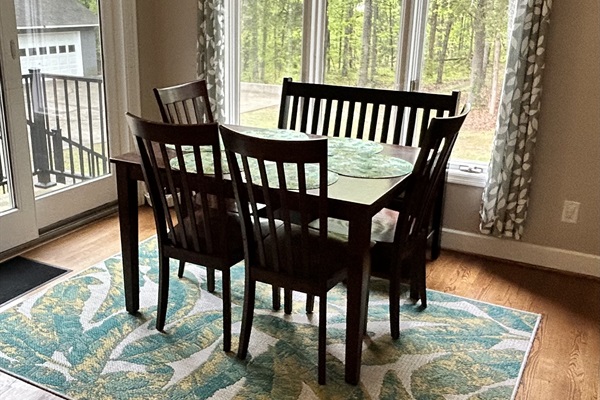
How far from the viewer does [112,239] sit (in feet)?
11.5

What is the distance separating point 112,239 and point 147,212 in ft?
1.69

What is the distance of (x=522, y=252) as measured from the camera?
10.8 ft

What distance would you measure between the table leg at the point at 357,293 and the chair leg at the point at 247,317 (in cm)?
39

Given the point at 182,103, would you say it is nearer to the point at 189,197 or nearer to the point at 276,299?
the point at 189,197

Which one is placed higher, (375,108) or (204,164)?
(375,108)

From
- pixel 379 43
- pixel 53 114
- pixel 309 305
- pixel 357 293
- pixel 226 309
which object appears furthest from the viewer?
pixel 53 114

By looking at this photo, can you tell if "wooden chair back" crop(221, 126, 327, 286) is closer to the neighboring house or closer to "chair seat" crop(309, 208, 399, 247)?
"chair seat" crop(309, 208, 399, 247)

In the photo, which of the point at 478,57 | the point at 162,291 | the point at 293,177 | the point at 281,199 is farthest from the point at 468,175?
the point at 162,291

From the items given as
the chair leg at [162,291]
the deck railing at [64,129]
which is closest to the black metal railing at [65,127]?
the deck railing at [64,129]

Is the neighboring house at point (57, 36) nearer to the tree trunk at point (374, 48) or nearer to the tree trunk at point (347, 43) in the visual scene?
the tree trunk at point (347, 43)

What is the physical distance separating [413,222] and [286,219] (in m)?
0.62

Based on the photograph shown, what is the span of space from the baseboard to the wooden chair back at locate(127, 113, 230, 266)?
1.62m

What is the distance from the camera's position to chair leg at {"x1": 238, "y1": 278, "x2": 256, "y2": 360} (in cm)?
223

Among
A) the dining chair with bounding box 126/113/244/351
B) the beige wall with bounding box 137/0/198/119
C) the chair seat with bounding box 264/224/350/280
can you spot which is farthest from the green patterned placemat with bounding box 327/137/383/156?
Result: the beige wall with bounding box 137/0/198/119
